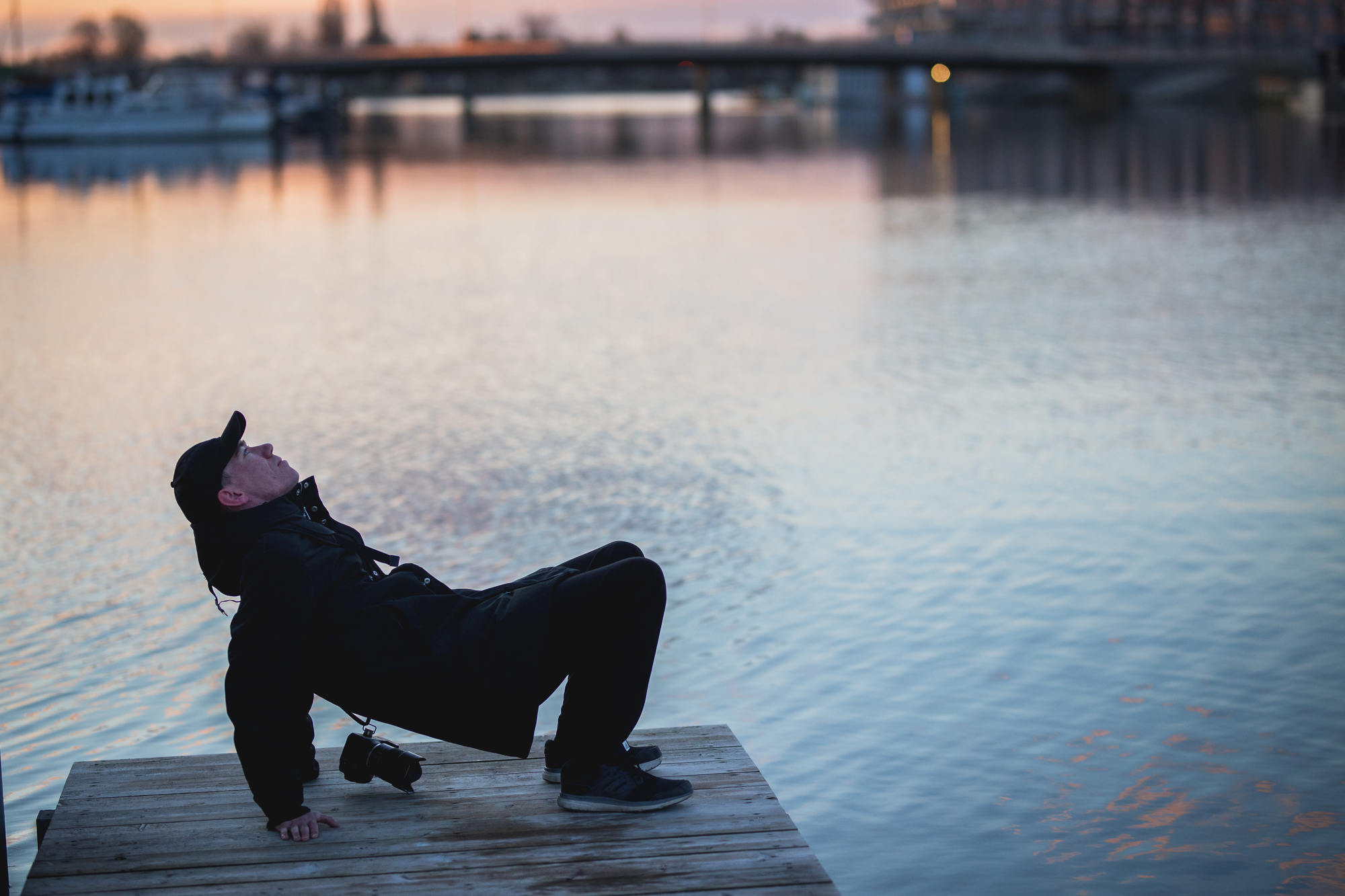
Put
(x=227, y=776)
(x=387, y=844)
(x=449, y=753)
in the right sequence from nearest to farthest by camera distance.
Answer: (x=387, y=844)
(x=227, y=776)
(x=449, y=753)

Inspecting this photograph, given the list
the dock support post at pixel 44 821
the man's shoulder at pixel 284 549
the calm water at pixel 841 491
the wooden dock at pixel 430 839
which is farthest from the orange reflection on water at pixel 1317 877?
the dock support post at pixel 44 821

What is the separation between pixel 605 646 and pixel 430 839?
63cm

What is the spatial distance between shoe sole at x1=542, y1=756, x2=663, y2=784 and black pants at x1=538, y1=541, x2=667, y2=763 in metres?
0.12

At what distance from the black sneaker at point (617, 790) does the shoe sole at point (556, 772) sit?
0.47 feet

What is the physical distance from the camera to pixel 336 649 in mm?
3873

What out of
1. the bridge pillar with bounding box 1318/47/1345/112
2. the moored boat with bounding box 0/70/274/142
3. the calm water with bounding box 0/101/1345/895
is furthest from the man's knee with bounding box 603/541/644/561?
the bridge pillar with bounding box 1318/47/1345/112

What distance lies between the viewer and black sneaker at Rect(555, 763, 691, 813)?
3936mm

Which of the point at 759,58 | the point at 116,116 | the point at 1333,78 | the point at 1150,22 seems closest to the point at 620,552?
the point at 116,116

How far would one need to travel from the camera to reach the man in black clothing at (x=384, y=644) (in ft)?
12.5

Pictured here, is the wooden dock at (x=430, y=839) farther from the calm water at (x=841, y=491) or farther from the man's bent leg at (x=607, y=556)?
the calm water at (x=841, y=491)

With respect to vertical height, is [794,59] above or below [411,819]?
above

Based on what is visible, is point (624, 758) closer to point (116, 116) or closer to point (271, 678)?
point (271, 678)

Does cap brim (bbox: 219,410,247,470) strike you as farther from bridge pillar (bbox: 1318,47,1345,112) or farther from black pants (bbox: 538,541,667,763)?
bridge pillar (bbox: 1318,47,1345,112)

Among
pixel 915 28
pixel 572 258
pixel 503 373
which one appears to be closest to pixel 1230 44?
pixel 915 28
